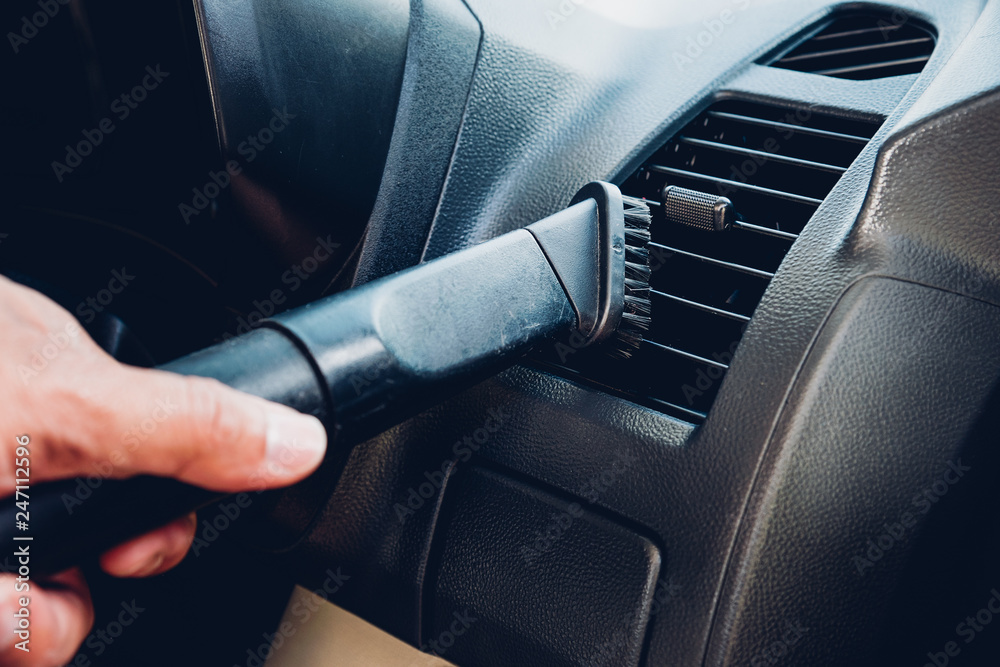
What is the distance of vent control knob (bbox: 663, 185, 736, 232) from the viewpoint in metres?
0.62

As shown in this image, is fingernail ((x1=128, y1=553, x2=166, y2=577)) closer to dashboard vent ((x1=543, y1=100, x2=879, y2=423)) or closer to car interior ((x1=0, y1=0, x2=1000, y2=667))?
car interior ((x1=0, y1=0, x2=1000, y2=667))

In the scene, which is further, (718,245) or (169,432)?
(718,245)

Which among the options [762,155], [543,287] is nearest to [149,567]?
[543,287]

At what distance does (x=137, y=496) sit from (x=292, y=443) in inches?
3.2

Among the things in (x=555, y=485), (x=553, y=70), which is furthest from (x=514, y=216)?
(x=555, y=485)

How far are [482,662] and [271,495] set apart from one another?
0.26 meters

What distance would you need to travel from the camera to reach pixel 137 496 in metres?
0.38

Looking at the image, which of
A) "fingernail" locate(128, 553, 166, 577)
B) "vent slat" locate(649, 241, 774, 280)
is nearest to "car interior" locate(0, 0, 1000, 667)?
"vent slat" locate(649, 241, 774, 280)

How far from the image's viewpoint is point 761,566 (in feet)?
1.69

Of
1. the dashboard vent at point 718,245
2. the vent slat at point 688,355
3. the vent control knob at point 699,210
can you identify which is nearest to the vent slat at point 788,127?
the dashboard vent at point 718,245

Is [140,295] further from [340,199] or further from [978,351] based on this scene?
[978,351]

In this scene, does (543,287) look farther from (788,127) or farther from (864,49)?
(864,49)

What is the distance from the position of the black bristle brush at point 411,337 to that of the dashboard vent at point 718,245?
0.11 ft

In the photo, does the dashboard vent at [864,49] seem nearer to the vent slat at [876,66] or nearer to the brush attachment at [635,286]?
the vent slat at [876,66]
